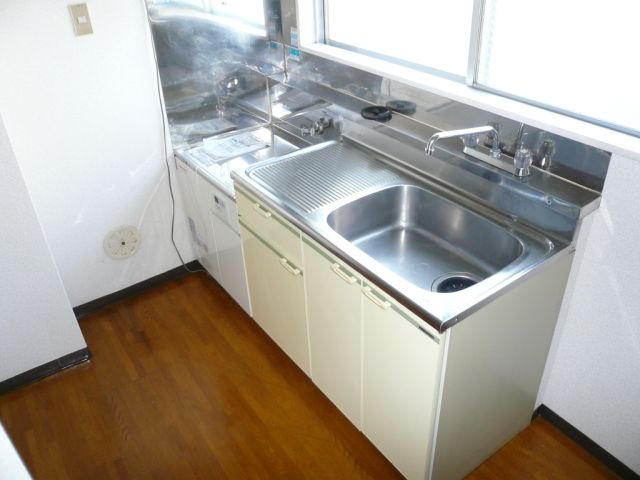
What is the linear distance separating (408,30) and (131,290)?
1988 millimetres

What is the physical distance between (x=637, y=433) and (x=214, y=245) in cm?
200

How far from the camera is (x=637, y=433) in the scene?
6.28ft

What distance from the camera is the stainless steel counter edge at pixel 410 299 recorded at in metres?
1.48

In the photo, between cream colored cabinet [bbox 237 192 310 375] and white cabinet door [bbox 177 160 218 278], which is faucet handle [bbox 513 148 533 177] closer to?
cream colored cabinet [bbox 237 192 310 375]

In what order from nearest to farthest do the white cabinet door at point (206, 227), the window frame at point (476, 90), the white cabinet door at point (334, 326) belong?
the window frame at point (476, 90) < the white cabinet door at point (334, 326) < the white cabinet door at point (206, 227)

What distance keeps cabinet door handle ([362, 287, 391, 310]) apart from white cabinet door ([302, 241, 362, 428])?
4 cm

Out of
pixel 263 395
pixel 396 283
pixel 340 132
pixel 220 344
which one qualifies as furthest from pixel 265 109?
pixel 396 283

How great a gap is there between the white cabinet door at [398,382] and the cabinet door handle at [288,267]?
0.40 meters

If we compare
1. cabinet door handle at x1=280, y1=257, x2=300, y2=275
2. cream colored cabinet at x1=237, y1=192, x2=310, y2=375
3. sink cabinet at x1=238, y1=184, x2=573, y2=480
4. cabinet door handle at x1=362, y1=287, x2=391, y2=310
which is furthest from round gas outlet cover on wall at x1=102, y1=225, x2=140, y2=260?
cabinet door handle at x1=362, y1=287, x2=391, y2=310

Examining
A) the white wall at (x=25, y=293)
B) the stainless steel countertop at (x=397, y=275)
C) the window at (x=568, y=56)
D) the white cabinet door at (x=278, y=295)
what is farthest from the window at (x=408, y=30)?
the white wall at (x=25, y=293)

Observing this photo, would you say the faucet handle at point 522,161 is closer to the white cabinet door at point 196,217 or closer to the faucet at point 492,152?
the faucet at point 492,152

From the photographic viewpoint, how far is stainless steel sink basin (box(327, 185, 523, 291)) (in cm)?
194

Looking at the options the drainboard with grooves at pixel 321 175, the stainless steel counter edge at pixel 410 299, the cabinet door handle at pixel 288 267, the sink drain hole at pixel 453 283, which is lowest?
the cabinet door handle at pixel 288 267

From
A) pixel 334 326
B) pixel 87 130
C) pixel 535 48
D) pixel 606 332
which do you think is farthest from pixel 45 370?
pixel 535 48
